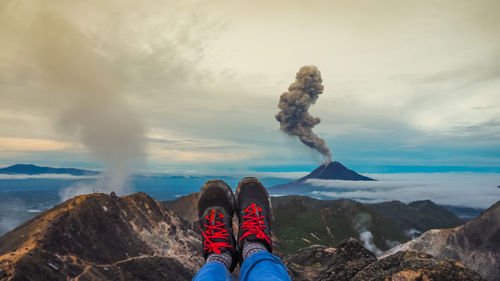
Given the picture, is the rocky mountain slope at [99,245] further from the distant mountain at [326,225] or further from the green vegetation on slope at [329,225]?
the green vegetation on slope at [329,225]

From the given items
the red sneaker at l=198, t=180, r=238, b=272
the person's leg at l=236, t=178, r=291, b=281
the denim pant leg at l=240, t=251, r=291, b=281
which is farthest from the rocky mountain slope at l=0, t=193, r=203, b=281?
the denim pant leg at l=240, t=251, r=291, b=281

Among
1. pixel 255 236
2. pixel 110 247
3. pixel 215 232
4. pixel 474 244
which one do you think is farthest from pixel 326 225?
pixel 255 236

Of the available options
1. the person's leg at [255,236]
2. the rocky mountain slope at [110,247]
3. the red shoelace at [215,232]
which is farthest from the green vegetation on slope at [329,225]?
the red shoelace at [215,232]

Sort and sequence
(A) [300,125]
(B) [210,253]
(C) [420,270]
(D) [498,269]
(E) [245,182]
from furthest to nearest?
(A) [300,125] → (D) [498,269] → (E) [245,182] → (B) [210,253] → (C) [420,270]

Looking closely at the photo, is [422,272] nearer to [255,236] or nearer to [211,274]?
[255,236]

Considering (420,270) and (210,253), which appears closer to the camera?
(420,270)

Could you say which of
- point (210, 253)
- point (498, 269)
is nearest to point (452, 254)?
point (498, 269)

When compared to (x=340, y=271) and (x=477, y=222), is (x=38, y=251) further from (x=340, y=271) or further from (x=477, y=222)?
(x=477, y=222)

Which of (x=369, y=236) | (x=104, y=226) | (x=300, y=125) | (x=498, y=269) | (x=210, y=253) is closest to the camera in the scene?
(x=210, y=253)
